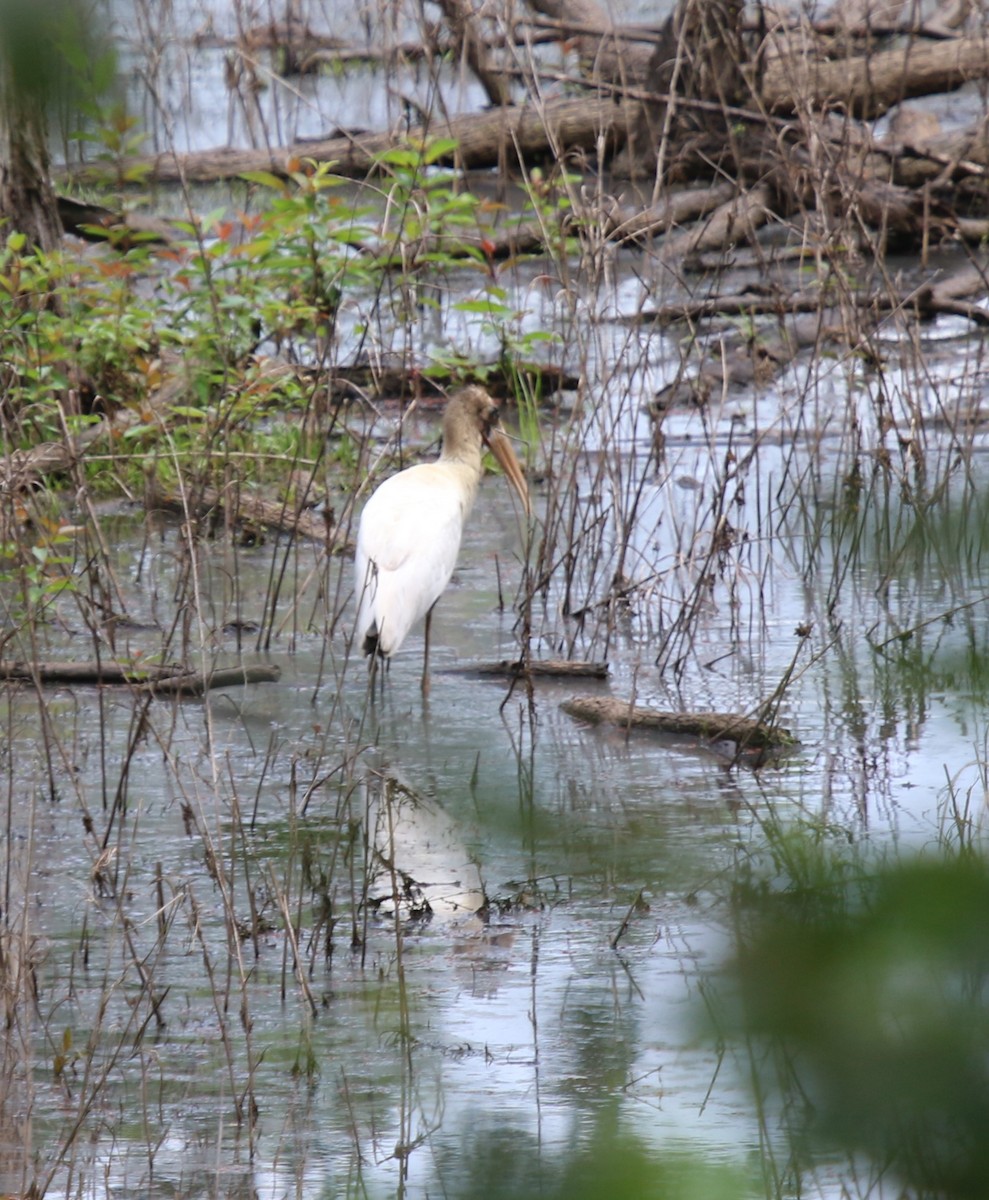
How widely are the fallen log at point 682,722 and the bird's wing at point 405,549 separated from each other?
2.01ft

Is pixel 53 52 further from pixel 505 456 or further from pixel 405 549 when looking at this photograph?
pixel 505 456

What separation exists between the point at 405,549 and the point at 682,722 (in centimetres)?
119

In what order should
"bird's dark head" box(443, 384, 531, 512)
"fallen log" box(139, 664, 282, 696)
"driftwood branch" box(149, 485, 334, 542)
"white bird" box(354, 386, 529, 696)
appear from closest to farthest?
1. "fallen log" box(139, 664, 282, 696)
2. "white bird" box(354, 386, 529, 696)
3. "bird's dark head" box(443, 384, 531, 512)
4. "driftwood branch" box(149, 485, 334, 542)

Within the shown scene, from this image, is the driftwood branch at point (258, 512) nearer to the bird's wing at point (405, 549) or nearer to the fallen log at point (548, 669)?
the bird's wing at point (405, 549)

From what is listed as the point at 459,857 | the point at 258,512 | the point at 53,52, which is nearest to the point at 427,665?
the point at 258,512

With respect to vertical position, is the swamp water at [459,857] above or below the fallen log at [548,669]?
above

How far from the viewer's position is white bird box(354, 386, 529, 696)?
206 inches

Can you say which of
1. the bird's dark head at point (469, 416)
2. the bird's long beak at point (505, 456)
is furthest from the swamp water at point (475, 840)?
the bird's dark head at point (469, 416)

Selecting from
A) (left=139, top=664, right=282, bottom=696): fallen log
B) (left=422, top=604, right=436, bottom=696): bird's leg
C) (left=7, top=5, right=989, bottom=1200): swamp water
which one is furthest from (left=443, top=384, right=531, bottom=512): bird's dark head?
(left=139, top=664, right=282, bottom=696): fallen log

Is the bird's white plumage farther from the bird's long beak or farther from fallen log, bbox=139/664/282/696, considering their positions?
the bird's long beak

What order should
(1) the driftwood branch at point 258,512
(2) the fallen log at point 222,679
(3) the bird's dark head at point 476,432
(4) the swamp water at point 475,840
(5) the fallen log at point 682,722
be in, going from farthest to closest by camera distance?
(1) the driftwood branch at point 258,512 < (3) the bird's dark head at point 476,432 < (2) the fallen log at point 222,679 < (5) the fallen log at point 682,722 < (4) the swamp water at point 475,840

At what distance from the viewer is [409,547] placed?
5.52m

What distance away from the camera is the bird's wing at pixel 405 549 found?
525 cm

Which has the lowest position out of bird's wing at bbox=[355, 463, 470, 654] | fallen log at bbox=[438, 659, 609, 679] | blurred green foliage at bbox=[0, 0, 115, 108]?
fallen log at bbox=[438, 659, 609, 679]
